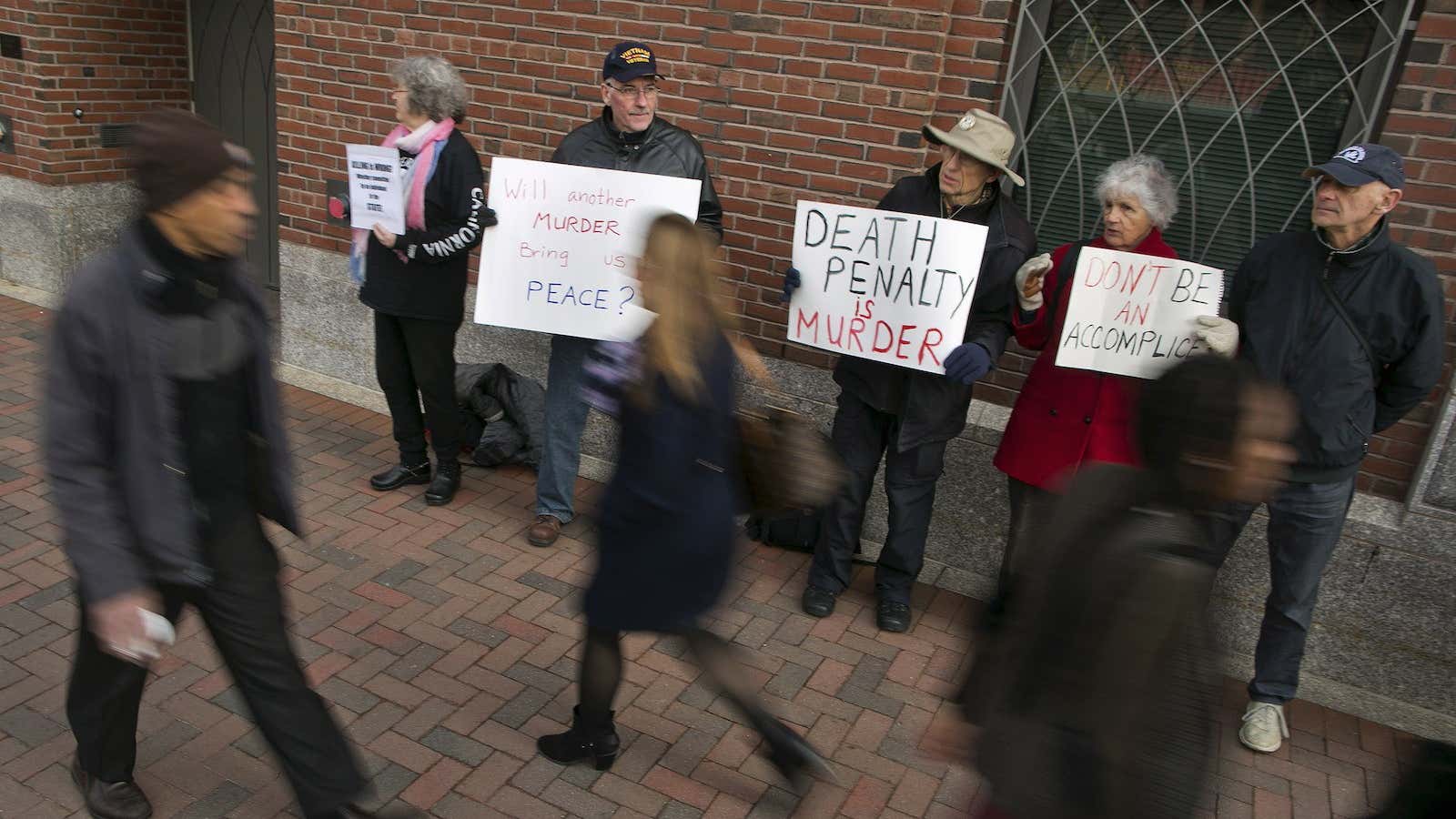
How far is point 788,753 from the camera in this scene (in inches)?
119

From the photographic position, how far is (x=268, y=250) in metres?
7.41

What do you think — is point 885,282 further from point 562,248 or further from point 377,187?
point 377,187

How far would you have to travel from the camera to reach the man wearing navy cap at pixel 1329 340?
10.8 ft

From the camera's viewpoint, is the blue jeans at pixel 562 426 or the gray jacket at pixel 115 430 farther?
the blue jeans at pixel 562 426

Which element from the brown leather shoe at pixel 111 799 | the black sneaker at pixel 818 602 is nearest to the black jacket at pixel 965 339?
the black sneaker at pixel 818 602

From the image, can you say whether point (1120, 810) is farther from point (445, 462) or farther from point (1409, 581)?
point (445, 462)

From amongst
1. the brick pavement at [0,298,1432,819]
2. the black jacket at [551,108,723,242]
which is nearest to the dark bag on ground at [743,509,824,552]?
the brick pavement at [0,298,1432,819]

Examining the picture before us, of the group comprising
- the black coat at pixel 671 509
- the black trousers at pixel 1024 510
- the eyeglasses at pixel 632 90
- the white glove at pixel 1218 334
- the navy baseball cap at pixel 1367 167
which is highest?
the navy baseball cap at pixel 1367 167

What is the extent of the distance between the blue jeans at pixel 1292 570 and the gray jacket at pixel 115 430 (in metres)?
3.20

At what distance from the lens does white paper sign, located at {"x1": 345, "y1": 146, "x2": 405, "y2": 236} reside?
456 cm

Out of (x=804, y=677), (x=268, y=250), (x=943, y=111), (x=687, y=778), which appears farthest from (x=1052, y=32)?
(x=268, y=250)

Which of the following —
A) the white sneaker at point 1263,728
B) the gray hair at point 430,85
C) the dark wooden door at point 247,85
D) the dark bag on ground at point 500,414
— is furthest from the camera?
the dark wooden door at point 247,85

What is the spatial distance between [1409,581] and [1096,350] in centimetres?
153

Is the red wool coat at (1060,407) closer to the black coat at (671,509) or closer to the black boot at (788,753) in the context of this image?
the black boot at (788,753)
